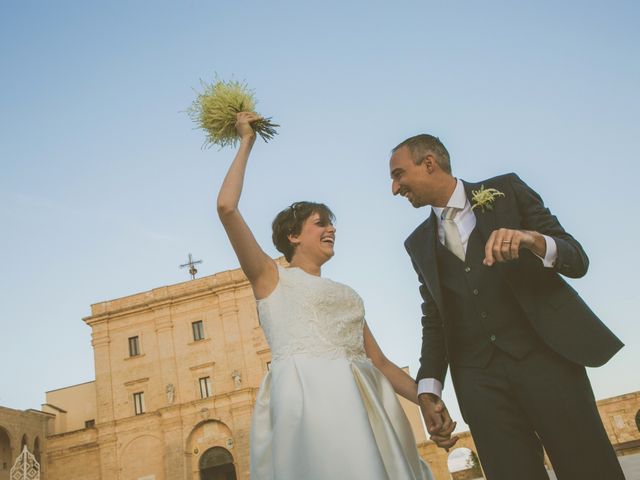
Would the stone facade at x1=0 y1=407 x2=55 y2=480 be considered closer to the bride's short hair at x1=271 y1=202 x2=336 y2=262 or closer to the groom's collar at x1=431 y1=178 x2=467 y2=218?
the bride's short hair at x1=271 y1=202 x2=336 y2=262

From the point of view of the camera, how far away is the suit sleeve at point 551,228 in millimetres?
2596

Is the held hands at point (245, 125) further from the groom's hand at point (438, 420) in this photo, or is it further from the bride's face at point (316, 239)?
the groom's hand at point (438, 420)

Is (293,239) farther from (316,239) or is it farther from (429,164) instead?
(429,164)

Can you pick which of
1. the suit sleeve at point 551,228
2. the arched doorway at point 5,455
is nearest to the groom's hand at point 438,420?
the suit sleeve at point 551,228

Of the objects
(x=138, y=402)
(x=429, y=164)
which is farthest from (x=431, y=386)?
(x=138, y=402)

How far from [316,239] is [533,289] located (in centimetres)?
144

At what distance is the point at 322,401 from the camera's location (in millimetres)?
2826

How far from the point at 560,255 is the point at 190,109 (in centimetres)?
254

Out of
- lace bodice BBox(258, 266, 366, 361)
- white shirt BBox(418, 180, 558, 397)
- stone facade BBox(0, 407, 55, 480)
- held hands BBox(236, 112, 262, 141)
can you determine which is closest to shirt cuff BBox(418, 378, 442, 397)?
white shirt BBox(418, 180, 558, 397)

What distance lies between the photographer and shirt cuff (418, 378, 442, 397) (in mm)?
3162

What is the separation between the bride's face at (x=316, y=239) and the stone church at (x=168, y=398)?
25471 millimetres

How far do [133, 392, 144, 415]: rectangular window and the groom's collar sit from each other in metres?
30.1

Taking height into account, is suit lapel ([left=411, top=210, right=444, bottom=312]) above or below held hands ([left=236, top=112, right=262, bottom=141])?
below

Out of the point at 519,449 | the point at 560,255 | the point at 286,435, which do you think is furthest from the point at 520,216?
the point at 286,435
